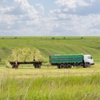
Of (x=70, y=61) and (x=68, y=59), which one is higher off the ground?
(x=68, y=59)

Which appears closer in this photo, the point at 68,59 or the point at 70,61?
the point at 70,61

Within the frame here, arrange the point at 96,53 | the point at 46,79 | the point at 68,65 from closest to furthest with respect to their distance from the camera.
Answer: the point at 46,79 < the point at 68,65 < the point at 96,53

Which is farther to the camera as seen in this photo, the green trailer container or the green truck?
the green trailer container

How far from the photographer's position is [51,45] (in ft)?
443

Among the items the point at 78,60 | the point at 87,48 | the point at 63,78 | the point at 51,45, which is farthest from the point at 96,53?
the point at 63,78

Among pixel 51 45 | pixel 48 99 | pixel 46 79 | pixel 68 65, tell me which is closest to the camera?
pixel 48 99

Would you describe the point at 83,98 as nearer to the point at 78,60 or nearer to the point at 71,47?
the point at 78,60

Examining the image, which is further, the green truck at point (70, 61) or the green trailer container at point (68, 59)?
the green trailer container at point (68, 59)

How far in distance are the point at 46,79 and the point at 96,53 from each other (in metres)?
112

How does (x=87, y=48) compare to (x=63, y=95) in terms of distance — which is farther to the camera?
(x=87, y=48)

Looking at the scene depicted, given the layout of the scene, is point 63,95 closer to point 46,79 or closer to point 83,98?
A: point 83,98

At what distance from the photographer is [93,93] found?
11.5 m

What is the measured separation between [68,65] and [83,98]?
136 ft

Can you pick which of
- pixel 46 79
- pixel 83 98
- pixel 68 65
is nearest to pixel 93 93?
pixel 83 98
